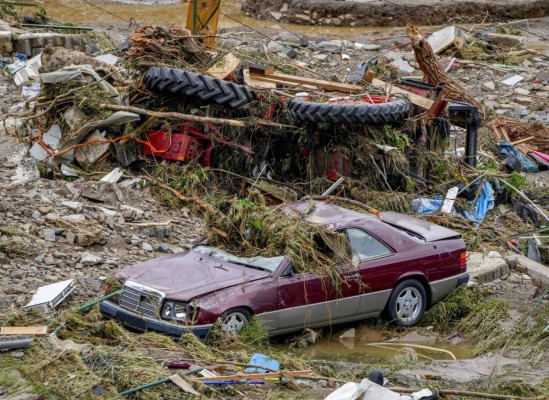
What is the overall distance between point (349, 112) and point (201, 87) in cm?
219

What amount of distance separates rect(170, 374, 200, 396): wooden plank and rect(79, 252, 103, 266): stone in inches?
159

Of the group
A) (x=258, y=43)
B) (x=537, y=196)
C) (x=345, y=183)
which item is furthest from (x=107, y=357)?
(x=258, y=43)

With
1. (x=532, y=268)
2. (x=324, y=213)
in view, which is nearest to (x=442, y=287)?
(x=324, y=213)

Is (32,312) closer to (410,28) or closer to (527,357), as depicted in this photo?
(527,357)

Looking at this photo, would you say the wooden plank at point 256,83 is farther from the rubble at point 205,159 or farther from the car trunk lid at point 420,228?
the car trunk lid at point 420,228

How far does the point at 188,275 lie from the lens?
33.8ft

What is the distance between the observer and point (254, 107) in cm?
1569

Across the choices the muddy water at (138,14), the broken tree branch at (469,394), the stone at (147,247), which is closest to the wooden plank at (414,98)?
the stone at (147,247)

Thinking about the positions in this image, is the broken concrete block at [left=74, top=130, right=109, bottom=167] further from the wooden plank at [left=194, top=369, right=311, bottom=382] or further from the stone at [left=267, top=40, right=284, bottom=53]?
the stone at [left=267, top=40, right=284, bottom=53]

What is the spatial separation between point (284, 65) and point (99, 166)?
4972 millimetres

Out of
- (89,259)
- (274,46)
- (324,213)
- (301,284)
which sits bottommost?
(89,259)

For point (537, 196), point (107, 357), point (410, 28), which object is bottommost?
point (537, 196)

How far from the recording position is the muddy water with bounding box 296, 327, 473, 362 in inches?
415

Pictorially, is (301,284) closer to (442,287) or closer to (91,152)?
(442,287)
